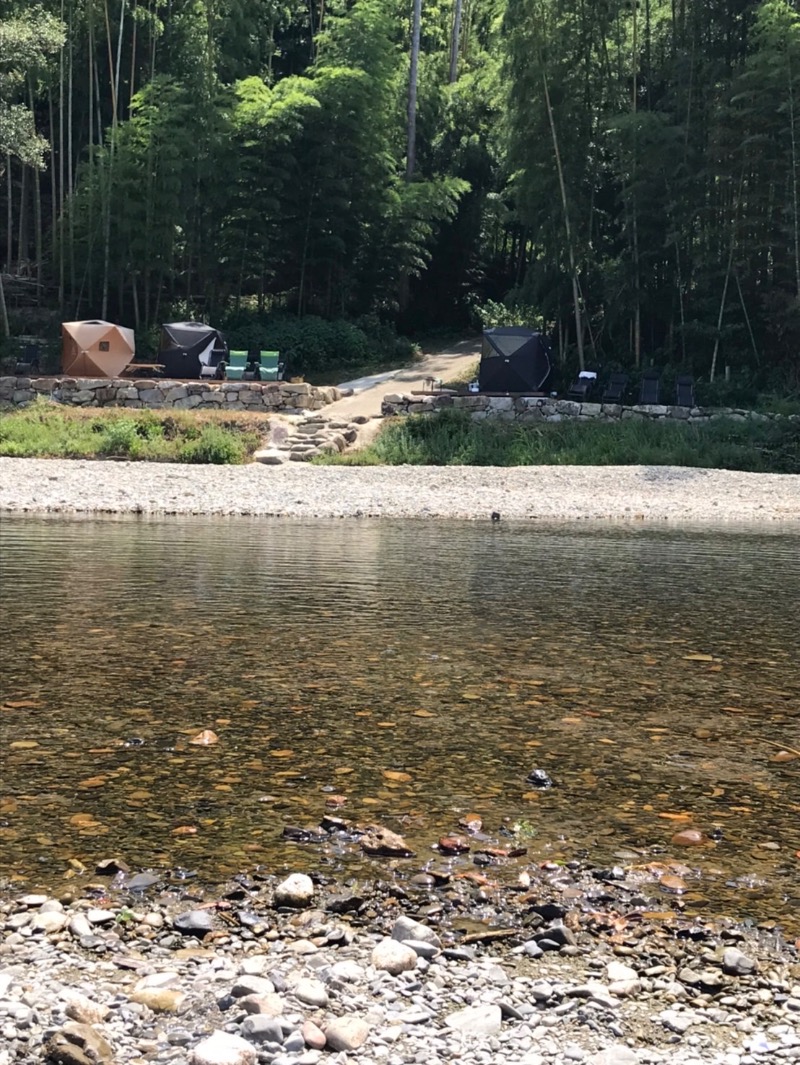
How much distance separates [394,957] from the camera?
9.20ft

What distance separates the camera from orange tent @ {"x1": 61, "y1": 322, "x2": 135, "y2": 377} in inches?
860

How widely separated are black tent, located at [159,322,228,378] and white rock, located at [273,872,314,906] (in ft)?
63.9

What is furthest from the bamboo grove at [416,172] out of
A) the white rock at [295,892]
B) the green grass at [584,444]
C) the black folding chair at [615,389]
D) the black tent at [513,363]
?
the white rock at [295,892]

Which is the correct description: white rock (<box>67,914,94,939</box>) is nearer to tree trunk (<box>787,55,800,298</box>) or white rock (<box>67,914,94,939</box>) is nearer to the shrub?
the shrub

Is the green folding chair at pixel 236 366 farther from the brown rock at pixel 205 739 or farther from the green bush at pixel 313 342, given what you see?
the brown rock at pixel 205 739

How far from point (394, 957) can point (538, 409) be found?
59.2 ft

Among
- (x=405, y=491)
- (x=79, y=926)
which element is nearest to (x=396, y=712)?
(x=79, y=926)

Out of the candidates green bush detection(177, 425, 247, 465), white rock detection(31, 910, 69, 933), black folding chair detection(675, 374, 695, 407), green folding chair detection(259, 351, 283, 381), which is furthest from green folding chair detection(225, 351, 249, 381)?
white rock detection(31, 910, 69, 933)

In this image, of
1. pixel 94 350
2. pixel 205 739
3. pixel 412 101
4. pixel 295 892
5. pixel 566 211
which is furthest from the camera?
pixel 412 101

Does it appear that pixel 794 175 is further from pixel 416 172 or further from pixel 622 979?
pixel 622 979

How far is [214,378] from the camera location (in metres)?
21.9

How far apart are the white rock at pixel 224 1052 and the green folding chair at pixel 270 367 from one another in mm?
19836

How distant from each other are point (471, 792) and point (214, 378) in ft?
60.7

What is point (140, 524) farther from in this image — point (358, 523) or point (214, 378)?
point (214, 378)
